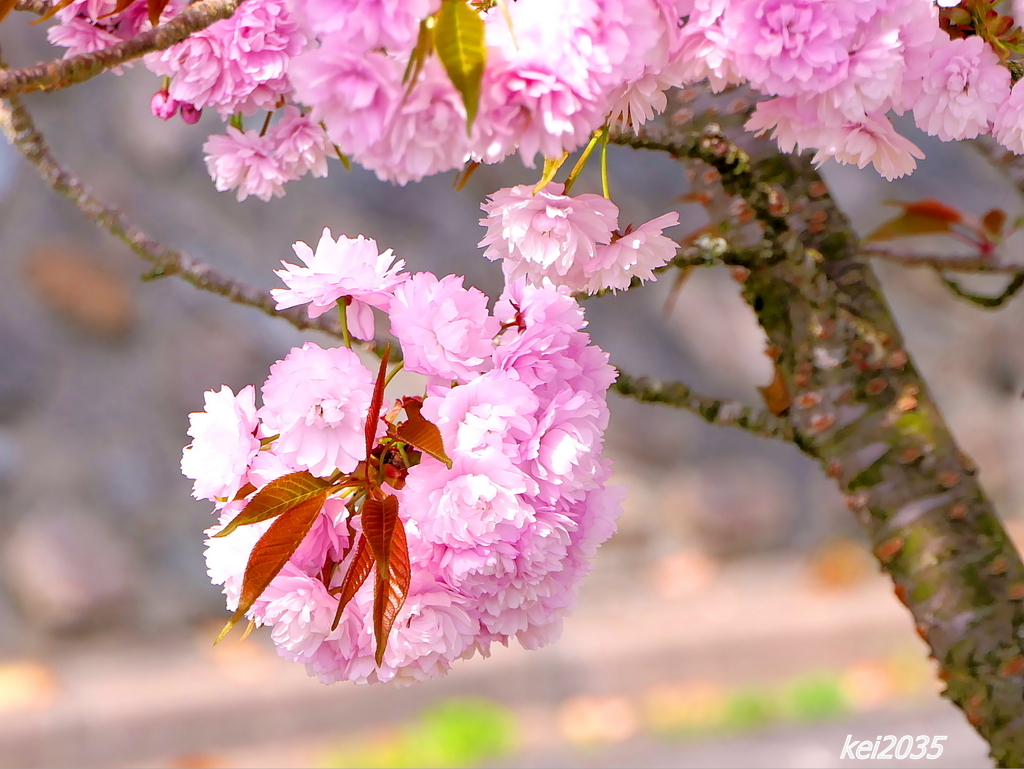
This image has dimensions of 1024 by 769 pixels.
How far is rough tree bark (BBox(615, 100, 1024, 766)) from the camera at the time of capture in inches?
21.6

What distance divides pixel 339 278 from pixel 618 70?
5.3 inches

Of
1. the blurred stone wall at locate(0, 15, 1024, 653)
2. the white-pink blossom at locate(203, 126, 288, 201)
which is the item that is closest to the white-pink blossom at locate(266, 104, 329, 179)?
the white-pink blossom at locate(203, 126, 288, 201)

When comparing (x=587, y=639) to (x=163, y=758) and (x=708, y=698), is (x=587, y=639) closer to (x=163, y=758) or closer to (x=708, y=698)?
(x=708, y=698)

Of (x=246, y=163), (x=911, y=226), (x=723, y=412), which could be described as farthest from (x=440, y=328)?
(x=911, y=226)

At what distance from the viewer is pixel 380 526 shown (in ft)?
0.95

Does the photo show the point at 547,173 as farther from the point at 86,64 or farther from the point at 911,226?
the point at 911,226

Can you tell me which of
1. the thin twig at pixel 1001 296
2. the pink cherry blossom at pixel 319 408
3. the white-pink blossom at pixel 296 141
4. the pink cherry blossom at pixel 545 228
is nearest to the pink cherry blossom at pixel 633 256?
the pink cherry blossom at pixel 545 228

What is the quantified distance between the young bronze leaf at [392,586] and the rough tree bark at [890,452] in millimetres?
327

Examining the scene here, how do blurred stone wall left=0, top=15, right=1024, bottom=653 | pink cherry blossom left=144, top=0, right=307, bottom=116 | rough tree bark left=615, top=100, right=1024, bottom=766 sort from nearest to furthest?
pink cherry blossom left=144, top=0, right=307, bottom=116 → rough tree bark left=615, top=100, right=1024, bottom=766 → blurred stone wall left=0, top=15, right=1024, bottom=653

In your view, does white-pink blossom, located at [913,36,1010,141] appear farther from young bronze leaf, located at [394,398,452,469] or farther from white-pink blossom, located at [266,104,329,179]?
white-pink blossom, located at [266,104,329,179]

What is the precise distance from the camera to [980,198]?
6.87 feet

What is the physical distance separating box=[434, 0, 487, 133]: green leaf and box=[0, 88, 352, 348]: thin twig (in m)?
0.35

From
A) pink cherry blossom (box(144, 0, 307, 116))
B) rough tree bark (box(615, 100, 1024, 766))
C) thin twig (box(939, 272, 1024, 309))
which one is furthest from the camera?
thin twig (box(939, 272, 1024, 309))

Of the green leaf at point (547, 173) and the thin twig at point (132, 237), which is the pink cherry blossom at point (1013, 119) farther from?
the thin twig at point (132, 237)
